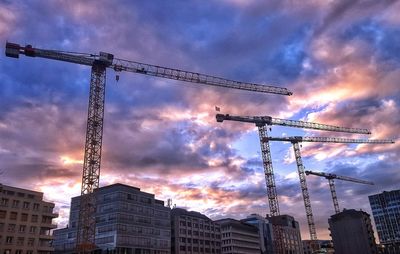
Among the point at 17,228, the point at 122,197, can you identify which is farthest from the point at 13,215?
the point at 122,197

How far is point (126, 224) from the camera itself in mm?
150625

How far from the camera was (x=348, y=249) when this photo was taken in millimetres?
195875

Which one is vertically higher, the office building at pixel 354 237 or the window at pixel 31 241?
the office building at pixel 354 237

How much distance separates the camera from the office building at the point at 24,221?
11606 centimetres

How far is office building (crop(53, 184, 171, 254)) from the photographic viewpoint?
147500 mm

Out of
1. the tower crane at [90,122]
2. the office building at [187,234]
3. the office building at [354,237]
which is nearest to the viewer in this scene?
the tower crane at [90,122]

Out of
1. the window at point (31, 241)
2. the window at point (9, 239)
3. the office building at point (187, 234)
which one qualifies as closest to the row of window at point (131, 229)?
the office building at point (187, 234)

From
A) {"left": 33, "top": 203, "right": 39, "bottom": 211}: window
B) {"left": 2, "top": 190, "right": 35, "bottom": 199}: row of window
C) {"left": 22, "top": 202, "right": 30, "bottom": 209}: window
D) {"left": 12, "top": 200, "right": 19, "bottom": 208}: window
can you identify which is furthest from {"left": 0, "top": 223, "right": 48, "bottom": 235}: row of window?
{"left": 2, "top": 190, "right": 35, "bottom": 199}: row of window

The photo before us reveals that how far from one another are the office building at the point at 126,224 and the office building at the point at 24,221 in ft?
64.5

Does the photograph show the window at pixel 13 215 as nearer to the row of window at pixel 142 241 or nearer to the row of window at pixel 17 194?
the row of window at pixel 17 194

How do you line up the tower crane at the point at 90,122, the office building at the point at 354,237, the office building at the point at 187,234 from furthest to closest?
the office building at the point at 354,237 < the office building at the point at 187,234 < the tower crane at the point at 90,122

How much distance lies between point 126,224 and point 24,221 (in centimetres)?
4005

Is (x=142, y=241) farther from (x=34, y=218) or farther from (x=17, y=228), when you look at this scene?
(x=17, y=228)

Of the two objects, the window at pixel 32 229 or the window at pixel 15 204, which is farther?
the window at pixel 32 229
